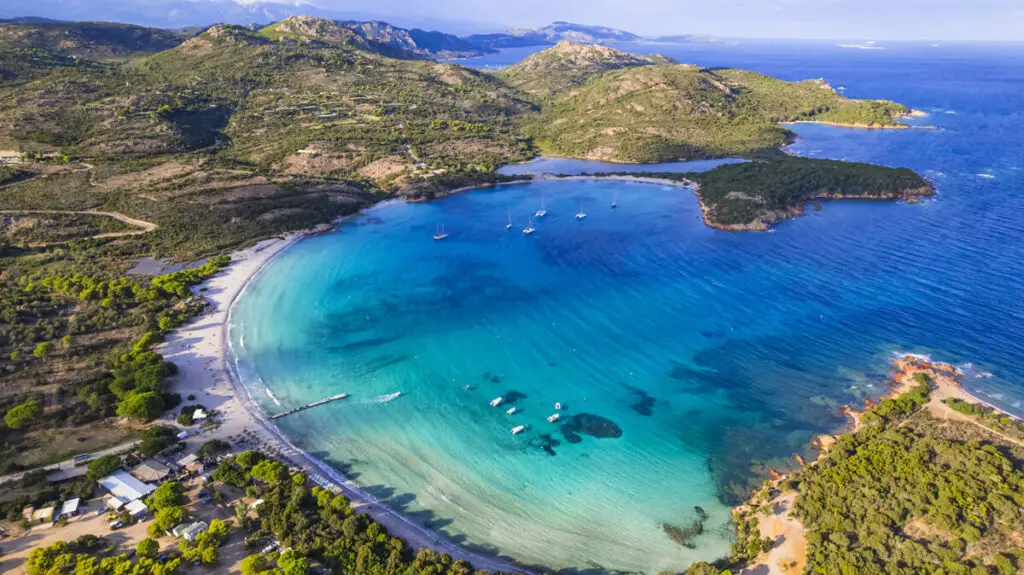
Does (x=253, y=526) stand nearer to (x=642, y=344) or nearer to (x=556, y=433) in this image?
(x=556, y=433)

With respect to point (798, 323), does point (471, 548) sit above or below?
below

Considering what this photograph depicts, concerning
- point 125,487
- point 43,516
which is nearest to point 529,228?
point 125,487

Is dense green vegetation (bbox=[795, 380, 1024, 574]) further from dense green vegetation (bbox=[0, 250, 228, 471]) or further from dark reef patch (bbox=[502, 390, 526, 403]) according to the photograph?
dense green vegetation (bbox=[0, 250, 228, 471])

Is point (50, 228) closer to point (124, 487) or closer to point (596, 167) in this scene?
point (124, 487)

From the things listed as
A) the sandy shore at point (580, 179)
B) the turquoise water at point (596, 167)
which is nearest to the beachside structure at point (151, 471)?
the sandy shore at point (580, 179)

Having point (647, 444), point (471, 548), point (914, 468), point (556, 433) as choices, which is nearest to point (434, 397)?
point (556, 433)

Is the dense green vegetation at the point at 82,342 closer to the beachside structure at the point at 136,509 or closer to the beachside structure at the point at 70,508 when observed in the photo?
the beachside structure at the point at 70,508
